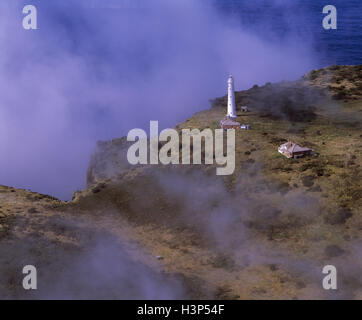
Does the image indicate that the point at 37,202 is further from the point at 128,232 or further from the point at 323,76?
the point at 323,76

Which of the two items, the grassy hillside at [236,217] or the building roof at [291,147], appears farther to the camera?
the building roof at [291,147]

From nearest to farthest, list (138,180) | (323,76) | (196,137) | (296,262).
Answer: (296,262) < (138,180) < (196,137) < (323,76)

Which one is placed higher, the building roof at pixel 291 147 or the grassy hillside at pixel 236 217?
the building roof at pixel 291 147

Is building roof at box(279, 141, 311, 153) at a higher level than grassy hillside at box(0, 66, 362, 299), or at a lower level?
higher

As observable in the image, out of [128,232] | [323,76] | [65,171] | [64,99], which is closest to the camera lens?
[128,232]

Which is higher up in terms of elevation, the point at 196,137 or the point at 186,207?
the point at 196,137

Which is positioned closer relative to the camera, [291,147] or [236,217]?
[236,217]

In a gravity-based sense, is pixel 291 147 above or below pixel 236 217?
above

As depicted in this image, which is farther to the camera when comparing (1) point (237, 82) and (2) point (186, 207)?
(1) point (237, 82)

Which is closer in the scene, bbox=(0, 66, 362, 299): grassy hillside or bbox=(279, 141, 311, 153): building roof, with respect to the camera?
bbox=(0, 66, 362, 299): grassy hillside
